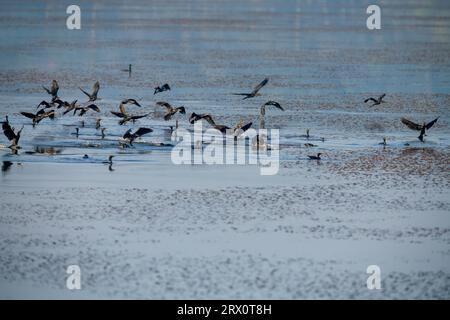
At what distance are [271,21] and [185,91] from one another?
1780 centimetres

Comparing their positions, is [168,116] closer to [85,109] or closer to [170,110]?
[170,110]

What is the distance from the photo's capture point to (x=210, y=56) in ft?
99.4

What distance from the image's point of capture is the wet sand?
11734mm

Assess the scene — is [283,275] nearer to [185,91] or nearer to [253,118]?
[253,118]

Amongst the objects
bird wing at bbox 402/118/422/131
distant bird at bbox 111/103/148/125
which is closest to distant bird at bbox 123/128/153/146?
distant bird at bbox 111/103/148/125

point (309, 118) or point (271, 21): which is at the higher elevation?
point (271, 21)

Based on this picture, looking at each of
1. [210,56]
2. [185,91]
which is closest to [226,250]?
[185,91]

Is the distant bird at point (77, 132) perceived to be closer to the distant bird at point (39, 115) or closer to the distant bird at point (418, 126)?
the distant bird at point (39, 115)

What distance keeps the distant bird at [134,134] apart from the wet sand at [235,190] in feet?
0.63

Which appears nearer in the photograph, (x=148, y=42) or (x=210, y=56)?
(x=210, y=56)

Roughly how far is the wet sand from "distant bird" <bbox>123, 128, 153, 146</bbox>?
0.63ft
